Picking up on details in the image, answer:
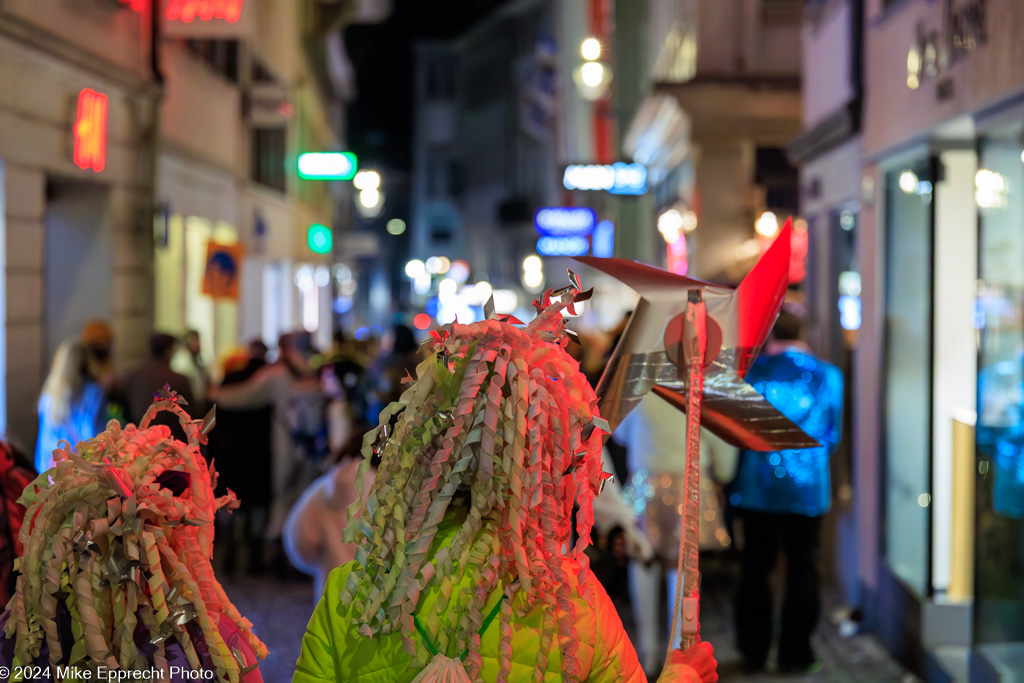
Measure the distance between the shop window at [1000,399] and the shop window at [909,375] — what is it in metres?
1.19

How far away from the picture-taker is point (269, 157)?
2098 centimetres

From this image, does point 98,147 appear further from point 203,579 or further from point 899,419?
point 203,579

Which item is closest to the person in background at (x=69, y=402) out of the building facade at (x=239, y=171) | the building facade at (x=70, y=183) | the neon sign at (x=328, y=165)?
the building facade at (x=70, y=183)

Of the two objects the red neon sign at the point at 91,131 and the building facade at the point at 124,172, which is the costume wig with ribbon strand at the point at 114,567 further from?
the red neon sign at the point at 91,131

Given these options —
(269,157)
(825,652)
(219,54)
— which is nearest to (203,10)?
(219,54)

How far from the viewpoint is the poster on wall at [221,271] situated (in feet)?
37.8

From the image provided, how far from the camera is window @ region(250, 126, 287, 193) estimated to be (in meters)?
19.3

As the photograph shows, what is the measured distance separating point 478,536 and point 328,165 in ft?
57.9

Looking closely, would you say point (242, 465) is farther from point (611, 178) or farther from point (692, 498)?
point (611, 178)

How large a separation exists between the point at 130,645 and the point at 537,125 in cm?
4976

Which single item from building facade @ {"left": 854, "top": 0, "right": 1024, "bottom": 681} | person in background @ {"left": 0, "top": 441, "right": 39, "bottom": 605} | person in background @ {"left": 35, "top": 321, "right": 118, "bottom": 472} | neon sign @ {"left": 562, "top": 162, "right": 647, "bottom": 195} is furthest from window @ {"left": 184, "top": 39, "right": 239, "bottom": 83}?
person in background @ {"left": 0, "top": 441, "right": 39, "bottom": 605}

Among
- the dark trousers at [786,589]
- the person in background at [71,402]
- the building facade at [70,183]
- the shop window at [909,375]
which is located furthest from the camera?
the building facade at [70,183]

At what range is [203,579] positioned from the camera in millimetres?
2404

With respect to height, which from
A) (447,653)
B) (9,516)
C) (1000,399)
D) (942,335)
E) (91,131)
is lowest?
(447,653)
